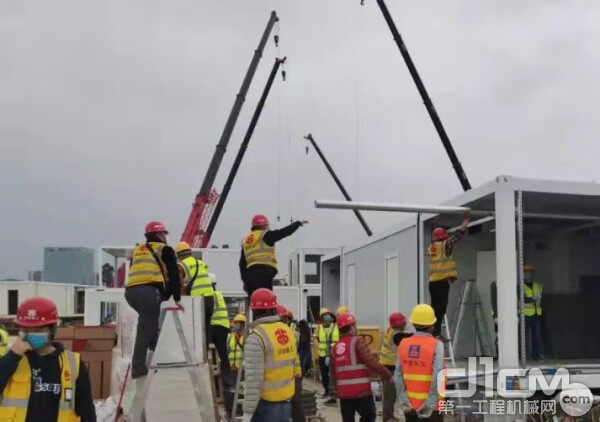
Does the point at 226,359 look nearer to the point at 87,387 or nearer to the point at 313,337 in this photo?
the point at 87,387

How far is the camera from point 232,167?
27000mm

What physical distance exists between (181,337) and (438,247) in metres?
4.44

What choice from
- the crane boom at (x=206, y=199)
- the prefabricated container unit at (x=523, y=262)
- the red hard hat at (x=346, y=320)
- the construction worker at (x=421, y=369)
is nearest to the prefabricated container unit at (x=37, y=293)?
the crane boom at (x=206, y=199)

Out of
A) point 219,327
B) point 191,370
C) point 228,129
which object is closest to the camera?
point 191,370

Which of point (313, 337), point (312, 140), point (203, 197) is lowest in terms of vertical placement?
point (313, 337)

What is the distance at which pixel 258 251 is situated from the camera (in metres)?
7.88

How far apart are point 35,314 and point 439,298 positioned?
683cm

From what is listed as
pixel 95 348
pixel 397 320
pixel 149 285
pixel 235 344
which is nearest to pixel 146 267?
pixel 149 285

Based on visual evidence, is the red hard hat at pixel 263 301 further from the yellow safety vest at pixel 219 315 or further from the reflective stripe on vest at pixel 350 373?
the yellow safety vest at pixel 219 315

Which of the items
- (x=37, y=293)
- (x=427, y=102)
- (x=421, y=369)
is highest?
(x=427, y=102)

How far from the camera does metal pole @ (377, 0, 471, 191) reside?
2384cm

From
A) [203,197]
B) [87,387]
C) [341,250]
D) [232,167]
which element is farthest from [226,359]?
[232,167]

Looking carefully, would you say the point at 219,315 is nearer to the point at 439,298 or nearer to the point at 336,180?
the point at 439,298

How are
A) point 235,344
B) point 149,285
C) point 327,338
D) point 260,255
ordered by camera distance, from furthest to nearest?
point 327,338 → point 235,344 → point 260,255 → point 149,285
